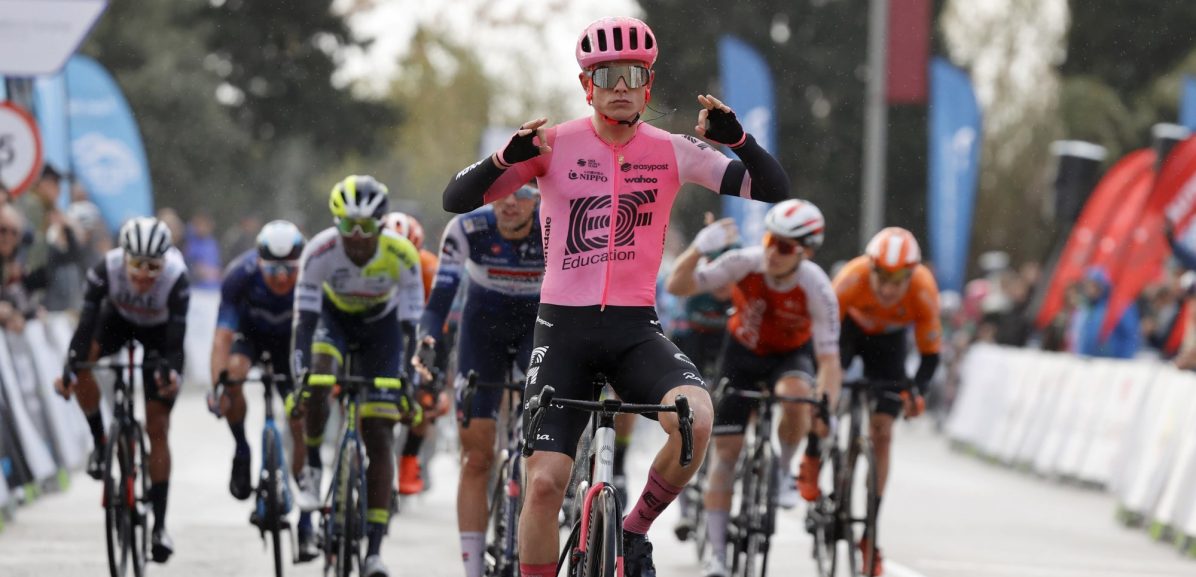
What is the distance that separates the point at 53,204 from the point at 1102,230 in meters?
16.3

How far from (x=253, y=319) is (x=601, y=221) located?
501 centimetres

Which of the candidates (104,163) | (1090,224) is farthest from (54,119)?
(1090,224)

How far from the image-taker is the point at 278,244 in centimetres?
1130

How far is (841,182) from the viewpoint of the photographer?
2096 inches

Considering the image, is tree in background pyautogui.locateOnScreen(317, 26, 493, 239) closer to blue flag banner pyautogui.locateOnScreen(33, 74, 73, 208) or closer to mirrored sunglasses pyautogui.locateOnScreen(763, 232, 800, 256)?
blue flag banner pyautogui.locateOnScreen(33, 74, 73, 208)

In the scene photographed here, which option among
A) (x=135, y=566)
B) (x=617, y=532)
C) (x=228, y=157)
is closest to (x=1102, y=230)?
(x=135, y=566)

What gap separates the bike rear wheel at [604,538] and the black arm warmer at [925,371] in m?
4.57

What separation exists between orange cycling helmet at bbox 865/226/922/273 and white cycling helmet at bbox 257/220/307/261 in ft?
10.7

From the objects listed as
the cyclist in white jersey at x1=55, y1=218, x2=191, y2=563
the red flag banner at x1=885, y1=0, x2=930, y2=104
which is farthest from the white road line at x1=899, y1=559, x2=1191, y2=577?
the red flag banner at x1=885, y1=0, x2=930, y2=104

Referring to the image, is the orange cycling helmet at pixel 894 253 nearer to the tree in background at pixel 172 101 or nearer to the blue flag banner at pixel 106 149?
the blue flag banner at pixel 106 149

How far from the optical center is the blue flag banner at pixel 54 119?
21141 mm

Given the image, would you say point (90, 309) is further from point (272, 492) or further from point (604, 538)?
point (604, 538)

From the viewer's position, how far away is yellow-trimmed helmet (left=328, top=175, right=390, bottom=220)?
961 centimetres

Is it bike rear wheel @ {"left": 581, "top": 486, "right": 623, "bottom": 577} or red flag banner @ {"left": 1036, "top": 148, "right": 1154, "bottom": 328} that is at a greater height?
red flag banner @ {"left": 1036, "top": 148, "right": 1154, "bottom": 328}
